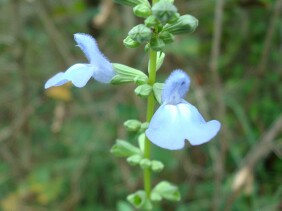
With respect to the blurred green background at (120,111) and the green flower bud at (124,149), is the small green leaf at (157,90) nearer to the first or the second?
the green flower bud at (124,149)

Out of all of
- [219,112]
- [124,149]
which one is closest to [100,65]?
[124,149]

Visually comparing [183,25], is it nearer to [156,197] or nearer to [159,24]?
[159,24]

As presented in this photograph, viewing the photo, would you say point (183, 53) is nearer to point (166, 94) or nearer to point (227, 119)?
point (227, 119)

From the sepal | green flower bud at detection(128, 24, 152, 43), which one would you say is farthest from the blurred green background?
green flower bud at detection(128, 24, 152, 43)

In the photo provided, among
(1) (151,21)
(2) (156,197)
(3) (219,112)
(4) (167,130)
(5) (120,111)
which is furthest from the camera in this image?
(5) (120,111)

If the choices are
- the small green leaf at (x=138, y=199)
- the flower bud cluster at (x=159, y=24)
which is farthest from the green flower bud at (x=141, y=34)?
the small green leaf at (x=138, y=199)

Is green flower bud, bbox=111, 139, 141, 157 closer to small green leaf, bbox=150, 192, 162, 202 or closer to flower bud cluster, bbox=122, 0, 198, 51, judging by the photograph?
small green leaf, bbox=150, 192, 162, 202
